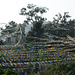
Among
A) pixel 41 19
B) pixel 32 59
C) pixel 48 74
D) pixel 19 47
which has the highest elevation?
pixel 41 19

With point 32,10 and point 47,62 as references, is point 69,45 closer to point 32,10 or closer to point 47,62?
point 47,62

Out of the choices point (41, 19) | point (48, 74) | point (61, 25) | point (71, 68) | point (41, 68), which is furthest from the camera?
point (61, 25)

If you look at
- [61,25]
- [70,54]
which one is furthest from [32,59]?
[61,25]

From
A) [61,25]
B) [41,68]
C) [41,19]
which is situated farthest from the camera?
[61,25]

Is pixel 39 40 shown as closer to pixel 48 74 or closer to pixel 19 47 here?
pixel 19 47

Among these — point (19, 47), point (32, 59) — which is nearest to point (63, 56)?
point (32, 59)

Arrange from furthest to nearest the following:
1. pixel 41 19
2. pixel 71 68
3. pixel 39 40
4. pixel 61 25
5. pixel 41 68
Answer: pixel 61 25 → pixel 41 19 → pixel 39 40 → pixel 41 68 → pixel 71 68

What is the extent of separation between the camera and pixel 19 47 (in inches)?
643

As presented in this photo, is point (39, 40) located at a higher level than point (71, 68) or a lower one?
higher

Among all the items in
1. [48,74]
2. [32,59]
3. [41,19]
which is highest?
[41,19]

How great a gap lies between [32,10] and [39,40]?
23.7 m

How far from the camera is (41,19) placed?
40000mm

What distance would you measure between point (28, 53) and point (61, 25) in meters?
28.6

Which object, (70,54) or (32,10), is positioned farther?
(32,10)
